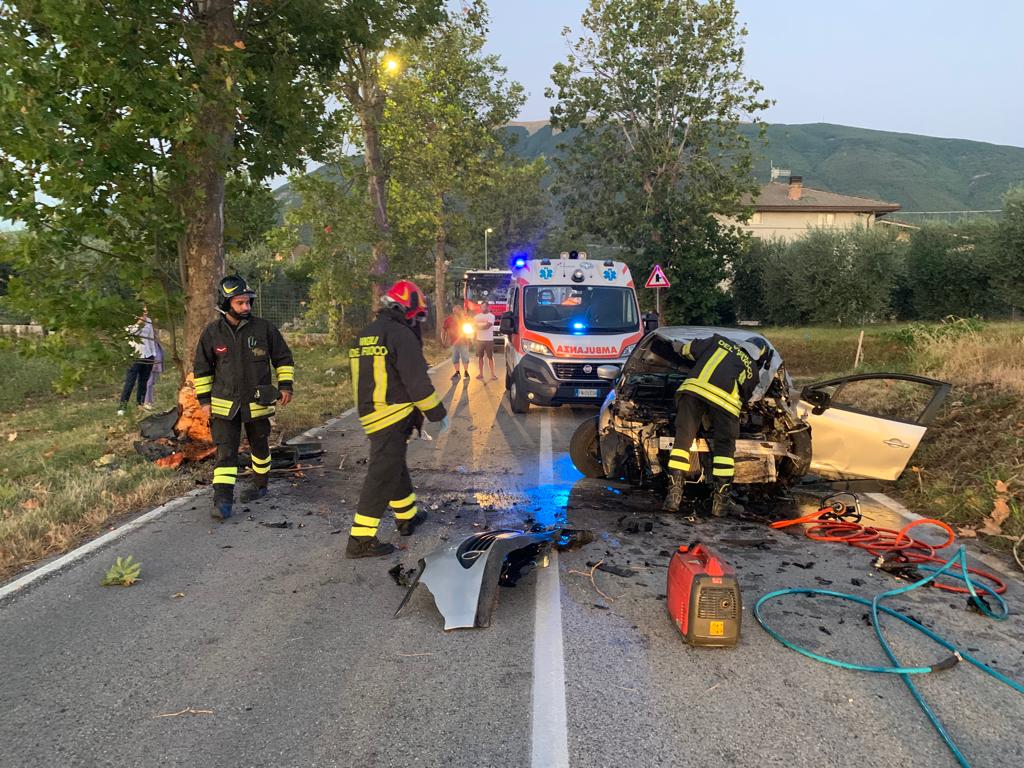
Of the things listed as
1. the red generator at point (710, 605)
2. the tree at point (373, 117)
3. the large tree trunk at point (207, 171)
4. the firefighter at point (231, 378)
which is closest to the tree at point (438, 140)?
the tree at point (373, 117)

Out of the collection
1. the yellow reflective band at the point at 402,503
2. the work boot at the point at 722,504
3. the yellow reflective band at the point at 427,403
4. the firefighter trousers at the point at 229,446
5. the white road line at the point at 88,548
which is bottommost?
the white road line at the point at 88,548

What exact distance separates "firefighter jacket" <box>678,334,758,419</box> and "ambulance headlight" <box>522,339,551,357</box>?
4.49 meters

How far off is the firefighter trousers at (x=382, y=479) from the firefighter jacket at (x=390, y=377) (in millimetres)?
87

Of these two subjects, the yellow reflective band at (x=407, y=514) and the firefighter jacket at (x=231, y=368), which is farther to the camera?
the firefighter jacket at (x=231, y=368)

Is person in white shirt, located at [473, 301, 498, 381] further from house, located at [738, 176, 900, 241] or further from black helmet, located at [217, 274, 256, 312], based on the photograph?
house, located at [738, 176, 900, 241]

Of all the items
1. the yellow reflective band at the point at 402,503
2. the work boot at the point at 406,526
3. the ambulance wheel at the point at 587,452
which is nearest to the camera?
the yellow reflective band at the point at 402,503

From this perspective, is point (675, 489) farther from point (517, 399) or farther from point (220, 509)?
point (517, 399)

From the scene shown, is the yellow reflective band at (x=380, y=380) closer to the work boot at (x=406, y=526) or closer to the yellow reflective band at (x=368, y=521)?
the yellow reflective band at (x=368, y=521)

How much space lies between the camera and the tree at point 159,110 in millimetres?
6148

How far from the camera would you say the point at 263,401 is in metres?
5.96

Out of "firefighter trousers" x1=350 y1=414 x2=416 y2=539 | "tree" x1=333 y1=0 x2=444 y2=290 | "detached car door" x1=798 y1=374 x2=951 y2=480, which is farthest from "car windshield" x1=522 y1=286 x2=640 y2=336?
"tree" x1=333 y1=0 x2=444 y2=290

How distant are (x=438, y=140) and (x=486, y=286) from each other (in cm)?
551

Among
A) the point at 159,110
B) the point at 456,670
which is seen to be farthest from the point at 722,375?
the point at 159,110

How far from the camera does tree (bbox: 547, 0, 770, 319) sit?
28.9 m
